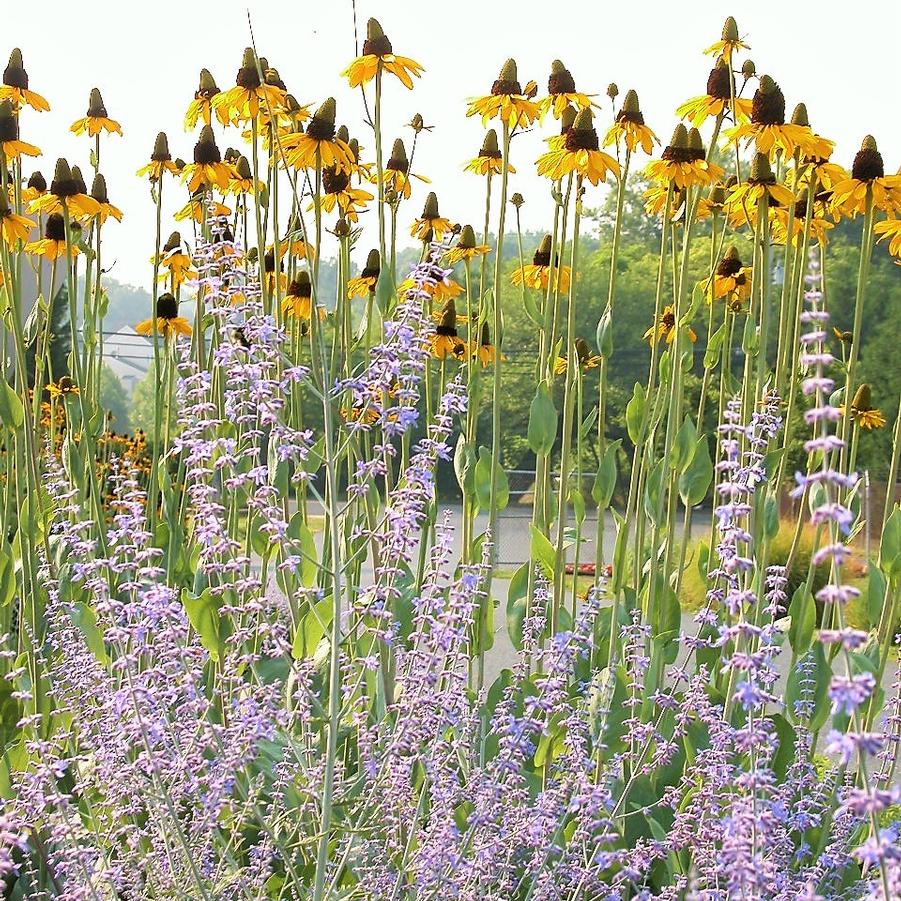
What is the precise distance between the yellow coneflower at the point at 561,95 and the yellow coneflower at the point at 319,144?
65 centimetres

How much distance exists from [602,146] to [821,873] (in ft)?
6.58

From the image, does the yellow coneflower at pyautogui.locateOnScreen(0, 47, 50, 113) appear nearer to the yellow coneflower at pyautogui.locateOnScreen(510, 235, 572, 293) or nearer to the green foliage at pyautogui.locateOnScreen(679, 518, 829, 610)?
the yellow coneflower at pyautogui.locateOnScreen(510, 235, 572, 293)

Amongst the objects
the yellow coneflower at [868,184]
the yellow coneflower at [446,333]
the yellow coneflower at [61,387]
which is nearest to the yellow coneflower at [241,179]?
the yellow coneflower at [446,333]

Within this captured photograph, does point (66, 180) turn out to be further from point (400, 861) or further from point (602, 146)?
point (400, 861)

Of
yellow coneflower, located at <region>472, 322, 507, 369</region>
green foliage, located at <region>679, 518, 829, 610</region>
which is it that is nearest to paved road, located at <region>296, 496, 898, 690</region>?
green foliage, located at <region>679, 518, 829, 610</region>

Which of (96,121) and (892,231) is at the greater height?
(96,121)

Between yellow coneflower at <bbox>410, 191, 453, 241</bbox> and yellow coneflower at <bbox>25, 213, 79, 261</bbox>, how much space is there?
3.67 feet

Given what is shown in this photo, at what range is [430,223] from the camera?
12.7 feet

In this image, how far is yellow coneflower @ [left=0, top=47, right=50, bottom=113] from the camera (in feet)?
12.1

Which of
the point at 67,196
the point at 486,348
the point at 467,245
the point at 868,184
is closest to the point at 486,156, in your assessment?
the point at 467,245

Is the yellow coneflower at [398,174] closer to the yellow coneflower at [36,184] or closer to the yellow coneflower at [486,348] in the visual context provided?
the yellow coneflower at [486,348]

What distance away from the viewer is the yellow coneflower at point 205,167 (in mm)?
3449

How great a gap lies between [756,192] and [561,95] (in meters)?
0.67

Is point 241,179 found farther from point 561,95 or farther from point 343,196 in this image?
point 561,95
